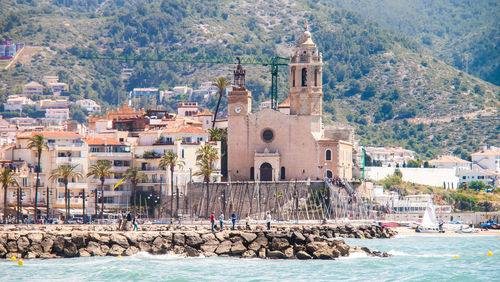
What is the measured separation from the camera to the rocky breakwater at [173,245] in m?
56.2

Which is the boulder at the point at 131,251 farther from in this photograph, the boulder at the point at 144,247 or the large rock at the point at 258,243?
the large rock at the point at 258,243

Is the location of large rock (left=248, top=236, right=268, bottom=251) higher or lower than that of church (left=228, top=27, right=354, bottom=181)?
lower

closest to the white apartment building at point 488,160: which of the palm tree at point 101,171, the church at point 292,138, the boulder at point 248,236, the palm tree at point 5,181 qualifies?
the church at point 292,138

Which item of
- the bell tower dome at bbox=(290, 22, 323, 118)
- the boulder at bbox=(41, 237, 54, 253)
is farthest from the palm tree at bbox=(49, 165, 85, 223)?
the boulder at bbox=(41, 237, 54, 253)

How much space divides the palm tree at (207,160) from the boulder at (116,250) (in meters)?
33.3

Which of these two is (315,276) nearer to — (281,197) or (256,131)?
(281,197)

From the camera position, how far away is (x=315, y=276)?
49.2 m

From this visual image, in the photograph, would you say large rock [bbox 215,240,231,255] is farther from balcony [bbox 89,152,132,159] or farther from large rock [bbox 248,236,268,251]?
balcony [bbox 89,152,132,159]

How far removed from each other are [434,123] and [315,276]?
491ft

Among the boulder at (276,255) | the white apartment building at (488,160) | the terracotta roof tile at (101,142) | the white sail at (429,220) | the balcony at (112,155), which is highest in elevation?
the white apartment building at (488,160)

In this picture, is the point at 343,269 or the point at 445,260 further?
the point at 445,260

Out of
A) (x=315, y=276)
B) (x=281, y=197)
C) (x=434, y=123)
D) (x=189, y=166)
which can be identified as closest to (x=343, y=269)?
(x=315, y=276)

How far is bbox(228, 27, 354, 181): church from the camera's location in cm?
9844

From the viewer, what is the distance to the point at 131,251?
56781mm
